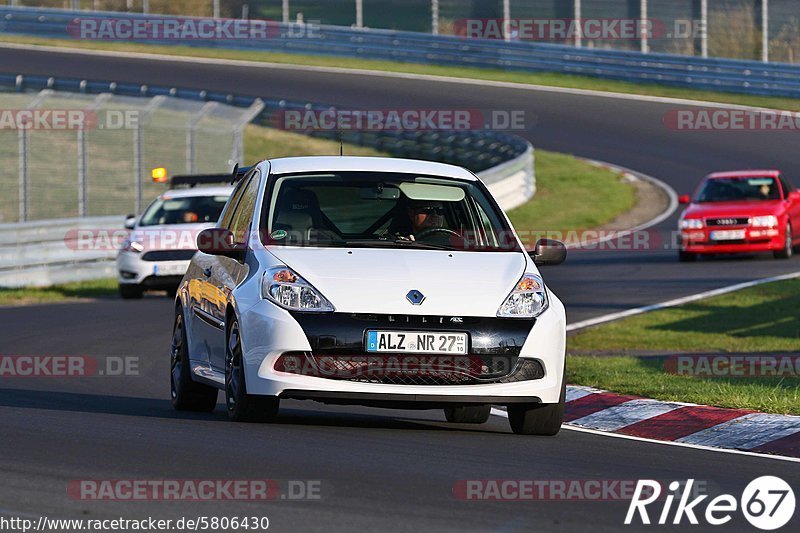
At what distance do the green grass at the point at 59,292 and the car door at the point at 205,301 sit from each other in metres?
12.6

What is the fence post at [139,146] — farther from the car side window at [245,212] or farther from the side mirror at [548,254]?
the side mirror at [548,254]

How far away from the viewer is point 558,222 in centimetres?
3188

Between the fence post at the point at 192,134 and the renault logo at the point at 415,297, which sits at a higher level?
the renault logo at the point at 415,297

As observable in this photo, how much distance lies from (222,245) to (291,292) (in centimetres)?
88

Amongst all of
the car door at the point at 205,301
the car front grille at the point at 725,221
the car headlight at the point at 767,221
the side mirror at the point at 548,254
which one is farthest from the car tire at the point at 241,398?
the car headlight at the point at 767,221

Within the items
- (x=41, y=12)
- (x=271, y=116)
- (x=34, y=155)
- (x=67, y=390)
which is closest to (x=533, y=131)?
(x=271, y=116)

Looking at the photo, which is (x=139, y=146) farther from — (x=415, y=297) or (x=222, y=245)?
(x=415, y=297)

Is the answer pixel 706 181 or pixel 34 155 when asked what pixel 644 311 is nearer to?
pixel 706 181

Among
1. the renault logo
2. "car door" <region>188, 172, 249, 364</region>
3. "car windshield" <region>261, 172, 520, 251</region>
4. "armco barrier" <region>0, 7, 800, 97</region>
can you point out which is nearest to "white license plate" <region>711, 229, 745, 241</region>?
"armco barrier" <region>0, 7, 800, 97</region>

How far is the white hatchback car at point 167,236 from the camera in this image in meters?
23.0

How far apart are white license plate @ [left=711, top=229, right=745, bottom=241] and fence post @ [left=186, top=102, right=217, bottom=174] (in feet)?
28.8

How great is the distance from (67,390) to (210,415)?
2151 millimetres

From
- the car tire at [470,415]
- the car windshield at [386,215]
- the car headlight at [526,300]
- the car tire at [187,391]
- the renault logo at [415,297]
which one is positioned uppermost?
the car windshield at [386,215]

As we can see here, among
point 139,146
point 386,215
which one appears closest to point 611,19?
point 139,146
